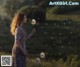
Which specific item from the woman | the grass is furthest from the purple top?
the grass

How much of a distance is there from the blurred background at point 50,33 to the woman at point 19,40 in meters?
0.06

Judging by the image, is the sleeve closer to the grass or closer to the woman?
the woman

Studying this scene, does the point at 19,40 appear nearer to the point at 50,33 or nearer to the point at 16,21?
the point at 16,21

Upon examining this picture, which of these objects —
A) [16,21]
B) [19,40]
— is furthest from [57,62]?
[16,21]

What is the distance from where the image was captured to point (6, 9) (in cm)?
673

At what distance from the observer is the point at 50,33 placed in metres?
6.66

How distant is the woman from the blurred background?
63 mm

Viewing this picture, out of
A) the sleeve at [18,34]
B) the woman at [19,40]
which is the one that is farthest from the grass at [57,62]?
the sleeve at [18,34]

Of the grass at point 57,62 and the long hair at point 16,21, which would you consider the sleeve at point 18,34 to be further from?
the grass at point 57,62

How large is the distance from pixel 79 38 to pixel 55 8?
22.8 inches

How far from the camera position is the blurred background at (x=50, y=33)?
6656 millimetres

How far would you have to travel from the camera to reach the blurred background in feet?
21.8

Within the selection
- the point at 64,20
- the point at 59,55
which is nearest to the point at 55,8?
the point at 64,20

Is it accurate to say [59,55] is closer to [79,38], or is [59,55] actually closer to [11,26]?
[79,38]
